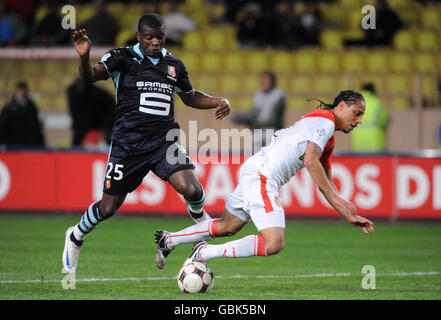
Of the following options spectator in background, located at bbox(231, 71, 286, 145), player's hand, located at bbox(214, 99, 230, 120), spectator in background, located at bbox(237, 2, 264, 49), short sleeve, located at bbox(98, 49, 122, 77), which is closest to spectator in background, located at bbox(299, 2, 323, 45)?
spectator in background, located at bbox(237, 2, 264, 49)

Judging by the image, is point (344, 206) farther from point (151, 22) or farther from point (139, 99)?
point (151, 22)

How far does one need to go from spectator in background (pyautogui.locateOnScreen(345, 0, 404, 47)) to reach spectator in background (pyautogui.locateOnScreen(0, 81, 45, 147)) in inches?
258

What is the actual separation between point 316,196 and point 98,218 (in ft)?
21.3

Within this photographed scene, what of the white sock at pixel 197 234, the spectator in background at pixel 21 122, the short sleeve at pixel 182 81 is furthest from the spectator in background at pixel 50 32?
the white sock at pixel 197 234

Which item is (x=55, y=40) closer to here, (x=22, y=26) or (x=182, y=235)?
(x=22, y=26)

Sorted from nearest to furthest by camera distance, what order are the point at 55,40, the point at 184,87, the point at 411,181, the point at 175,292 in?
the point at 175,292 < the point at 184,87 < the point at 411,181 < the point at 55,40

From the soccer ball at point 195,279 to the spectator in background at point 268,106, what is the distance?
7625 millimetres

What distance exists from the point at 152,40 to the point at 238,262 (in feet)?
9.78

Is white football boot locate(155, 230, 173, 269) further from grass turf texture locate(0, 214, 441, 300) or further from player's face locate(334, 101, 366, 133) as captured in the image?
player's face locate(334, 101, 366, 133)

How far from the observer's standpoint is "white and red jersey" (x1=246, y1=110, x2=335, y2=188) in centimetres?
705

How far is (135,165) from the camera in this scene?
8.14 metres

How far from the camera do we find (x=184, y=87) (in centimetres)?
852

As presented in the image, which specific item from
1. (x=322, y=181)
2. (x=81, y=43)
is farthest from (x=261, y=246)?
(x=81, y=43)

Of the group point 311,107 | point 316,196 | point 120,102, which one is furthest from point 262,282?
point 311,107
